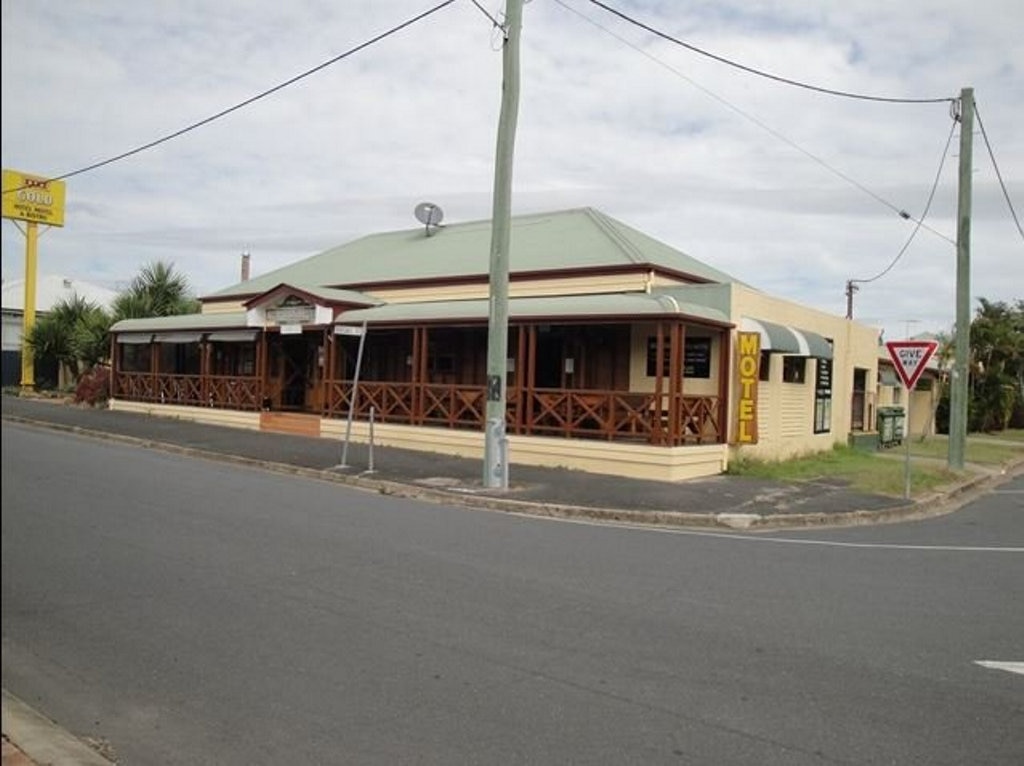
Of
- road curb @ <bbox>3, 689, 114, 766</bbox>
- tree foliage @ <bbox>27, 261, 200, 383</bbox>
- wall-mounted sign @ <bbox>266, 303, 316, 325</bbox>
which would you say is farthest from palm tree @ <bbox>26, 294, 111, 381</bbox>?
road curb @ <bbox>3, 689, 114, 766</bbox>

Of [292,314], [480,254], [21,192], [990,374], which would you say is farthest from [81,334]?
[990,374]

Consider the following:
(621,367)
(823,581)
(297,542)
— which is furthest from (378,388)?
(823,581)

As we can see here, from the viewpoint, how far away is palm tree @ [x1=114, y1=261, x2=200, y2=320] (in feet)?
106

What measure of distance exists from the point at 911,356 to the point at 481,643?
12.1 metres

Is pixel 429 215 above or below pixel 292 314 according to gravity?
above

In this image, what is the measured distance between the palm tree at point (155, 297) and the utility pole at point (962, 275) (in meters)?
25.1

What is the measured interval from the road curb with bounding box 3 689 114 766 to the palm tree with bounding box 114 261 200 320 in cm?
2985

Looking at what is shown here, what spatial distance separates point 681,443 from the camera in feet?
56.7

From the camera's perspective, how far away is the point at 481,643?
611 cm

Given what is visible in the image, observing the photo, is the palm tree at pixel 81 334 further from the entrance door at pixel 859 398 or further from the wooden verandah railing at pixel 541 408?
the entrance door at pixel 859 398

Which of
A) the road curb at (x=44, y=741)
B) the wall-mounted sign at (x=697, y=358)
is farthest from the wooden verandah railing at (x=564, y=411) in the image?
the road curb at (x=44, y=741)

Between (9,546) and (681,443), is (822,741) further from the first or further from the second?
(681,443)

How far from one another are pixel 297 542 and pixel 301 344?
62.4ft

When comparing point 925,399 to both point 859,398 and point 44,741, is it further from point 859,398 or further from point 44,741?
point 44,741
